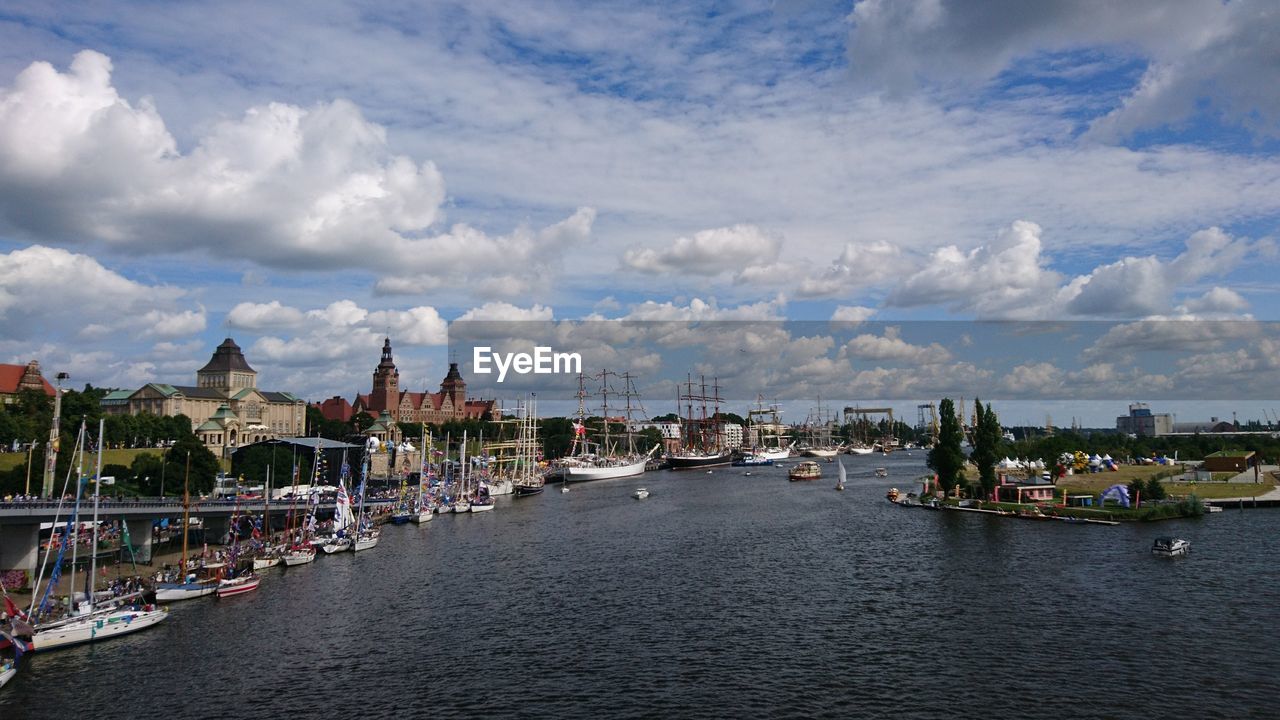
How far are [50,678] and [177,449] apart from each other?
8387 cm

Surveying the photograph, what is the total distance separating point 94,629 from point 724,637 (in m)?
40.0

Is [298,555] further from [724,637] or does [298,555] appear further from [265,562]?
[724,637]

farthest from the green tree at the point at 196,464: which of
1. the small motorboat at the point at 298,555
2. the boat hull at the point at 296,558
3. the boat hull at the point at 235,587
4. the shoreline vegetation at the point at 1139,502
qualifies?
the shoreline vegetation at the point at 1139,502

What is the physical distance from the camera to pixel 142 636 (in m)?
52.8

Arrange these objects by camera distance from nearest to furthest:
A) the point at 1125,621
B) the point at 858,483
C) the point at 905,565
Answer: the point at 1125,621, the point at 905,565, the point at 858,483

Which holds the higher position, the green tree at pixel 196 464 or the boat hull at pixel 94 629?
the green tree at pixel 196 464

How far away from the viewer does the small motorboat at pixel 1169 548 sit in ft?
232

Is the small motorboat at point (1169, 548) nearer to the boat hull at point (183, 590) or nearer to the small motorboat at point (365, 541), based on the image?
the small motorboat at point (365, 541)

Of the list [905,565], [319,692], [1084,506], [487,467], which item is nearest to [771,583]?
[905,565]

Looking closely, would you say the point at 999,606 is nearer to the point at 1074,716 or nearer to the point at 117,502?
the point at 1074,716

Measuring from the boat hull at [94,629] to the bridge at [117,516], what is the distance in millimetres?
14413

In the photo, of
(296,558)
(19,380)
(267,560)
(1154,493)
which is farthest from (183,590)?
(19,380)

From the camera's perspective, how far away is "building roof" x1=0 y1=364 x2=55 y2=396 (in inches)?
6486

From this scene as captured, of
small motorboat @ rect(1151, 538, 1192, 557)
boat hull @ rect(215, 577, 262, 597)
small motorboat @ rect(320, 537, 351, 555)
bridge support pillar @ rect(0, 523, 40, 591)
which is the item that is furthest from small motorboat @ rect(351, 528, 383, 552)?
small motorboat @ rect(1151, 538, 1192, 557)
